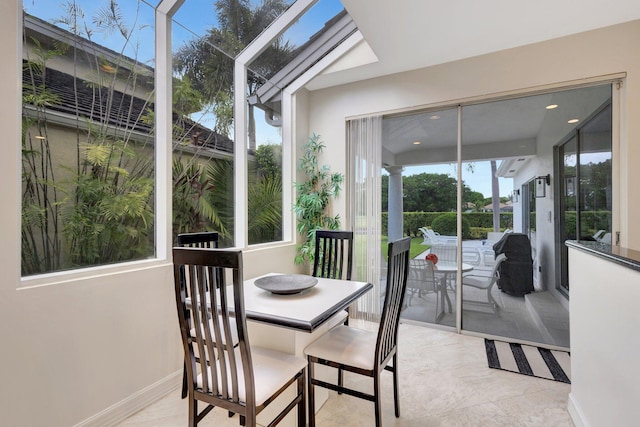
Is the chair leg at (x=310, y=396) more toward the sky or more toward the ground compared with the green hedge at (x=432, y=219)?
more toward the ground

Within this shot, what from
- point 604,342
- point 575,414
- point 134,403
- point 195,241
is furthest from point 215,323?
point 575,414

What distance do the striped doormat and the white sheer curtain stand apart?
1.24m

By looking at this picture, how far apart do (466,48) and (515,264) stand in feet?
7.18

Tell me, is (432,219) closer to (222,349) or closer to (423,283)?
(423,283)

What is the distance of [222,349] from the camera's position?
4.23 ft

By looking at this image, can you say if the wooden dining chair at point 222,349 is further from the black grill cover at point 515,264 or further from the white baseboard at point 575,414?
the black grill cover at point 515,264

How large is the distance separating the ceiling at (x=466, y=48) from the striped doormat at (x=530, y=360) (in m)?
1.87

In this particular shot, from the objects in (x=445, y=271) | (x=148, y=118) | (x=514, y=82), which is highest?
(x=514, y=82)

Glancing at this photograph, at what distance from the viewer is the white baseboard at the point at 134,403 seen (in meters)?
1.72

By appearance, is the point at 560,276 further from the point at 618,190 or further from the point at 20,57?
the point at 20,57

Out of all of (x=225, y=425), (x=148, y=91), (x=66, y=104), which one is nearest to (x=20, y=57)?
(x=66, y=104)

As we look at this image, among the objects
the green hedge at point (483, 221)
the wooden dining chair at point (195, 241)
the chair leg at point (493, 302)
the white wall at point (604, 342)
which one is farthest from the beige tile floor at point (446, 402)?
the green hedge at point (483, 221)

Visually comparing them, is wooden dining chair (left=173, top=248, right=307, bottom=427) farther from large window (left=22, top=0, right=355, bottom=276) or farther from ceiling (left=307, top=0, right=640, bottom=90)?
ceiling (left=307, top=0, right=640, bottom=90)

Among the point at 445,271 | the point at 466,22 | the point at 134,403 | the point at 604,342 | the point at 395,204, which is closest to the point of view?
the point at 604,342
